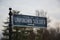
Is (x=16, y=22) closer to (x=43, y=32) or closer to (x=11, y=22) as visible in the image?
(x=11, y=22)

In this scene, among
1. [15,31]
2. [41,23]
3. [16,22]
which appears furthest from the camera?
[15,31]

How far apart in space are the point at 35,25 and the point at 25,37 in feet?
97.1

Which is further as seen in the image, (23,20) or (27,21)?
(27,21)

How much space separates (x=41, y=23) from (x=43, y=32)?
103 ft

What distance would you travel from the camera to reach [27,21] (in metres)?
11.5

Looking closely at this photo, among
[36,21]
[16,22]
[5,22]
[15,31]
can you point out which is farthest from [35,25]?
[5,22]

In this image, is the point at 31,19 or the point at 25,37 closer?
the point at 31,19

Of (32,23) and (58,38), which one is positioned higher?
(32,23)

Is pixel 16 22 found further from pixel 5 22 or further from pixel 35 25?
pixel 5 22

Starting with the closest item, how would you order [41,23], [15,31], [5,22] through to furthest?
[41,23], [15,31], [5,22]

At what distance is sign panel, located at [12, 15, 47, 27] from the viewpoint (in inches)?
443

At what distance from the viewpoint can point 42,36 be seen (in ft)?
139

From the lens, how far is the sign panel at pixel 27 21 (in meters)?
11.2

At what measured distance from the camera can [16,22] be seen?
11195mm
